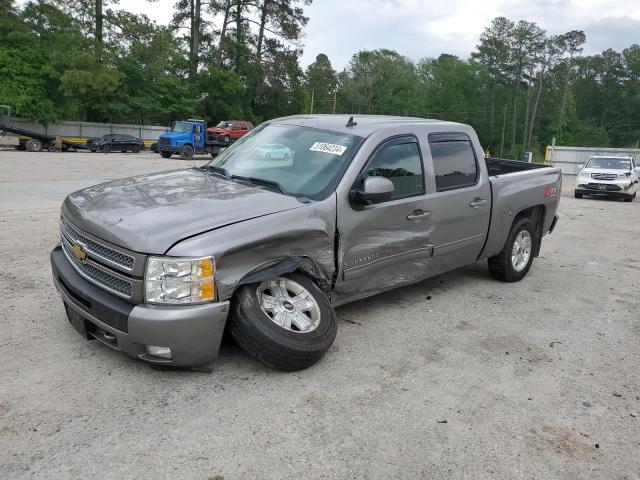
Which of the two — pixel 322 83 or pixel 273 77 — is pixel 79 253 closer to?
pixel 273 77

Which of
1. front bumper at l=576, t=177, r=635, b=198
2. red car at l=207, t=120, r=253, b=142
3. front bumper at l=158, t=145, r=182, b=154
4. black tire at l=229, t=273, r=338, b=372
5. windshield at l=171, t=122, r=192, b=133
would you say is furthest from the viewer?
red car at l=207, t=120, r=253, b=142

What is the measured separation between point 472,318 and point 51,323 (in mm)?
3641

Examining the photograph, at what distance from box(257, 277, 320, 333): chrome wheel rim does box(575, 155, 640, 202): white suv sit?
704 inches

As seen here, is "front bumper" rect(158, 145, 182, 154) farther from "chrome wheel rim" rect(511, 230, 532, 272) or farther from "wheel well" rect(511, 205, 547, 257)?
"chrome wheel rim" rect(511, 230, 532, 272)

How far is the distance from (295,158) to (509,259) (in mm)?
3036

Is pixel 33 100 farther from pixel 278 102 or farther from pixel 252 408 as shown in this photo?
pixel 252 408

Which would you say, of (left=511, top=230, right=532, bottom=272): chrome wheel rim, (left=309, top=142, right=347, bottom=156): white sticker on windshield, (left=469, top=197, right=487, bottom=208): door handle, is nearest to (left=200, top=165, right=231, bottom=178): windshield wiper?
(left=309, top=142, right=347, bottom=156): white sticker on windshield

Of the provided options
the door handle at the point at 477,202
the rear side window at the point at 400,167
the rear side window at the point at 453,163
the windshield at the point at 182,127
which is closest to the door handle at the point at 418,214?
the rear side window at the point at 400,167

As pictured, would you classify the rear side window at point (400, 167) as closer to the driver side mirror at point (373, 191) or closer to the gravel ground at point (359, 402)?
the driver side mirror at point (373, 191)

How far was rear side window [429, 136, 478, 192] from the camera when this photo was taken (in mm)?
5094

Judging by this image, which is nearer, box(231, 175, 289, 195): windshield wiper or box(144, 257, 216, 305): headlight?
box(144, 257, 216, 305): headlight

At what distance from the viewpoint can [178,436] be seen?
2.91m

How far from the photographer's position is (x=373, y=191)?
161 inches

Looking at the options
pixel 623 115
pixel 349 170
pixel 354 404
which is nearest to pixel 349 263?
pixel 349 170
